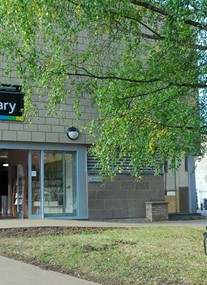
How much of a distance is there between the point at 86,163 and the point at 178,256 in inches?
409

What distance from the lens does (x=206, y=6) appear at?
7609 millimetres

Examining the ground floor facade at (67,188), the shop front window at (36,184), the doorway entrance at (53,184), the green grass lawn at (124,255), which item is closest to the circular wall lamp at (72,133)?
the ground floor facade at (67,188)

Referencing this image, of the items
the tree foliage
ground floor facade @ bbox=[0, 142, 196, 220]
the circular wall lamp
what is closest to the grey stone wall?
ground floor facade @ bbox=[0, 142, 196, 220]

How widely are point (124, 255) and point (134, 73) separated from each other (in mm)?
3924

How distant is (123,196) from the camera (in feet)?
63.5

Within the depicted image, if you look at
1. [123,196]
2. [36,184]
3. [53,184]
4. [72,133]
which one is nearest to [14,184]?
[36,184]

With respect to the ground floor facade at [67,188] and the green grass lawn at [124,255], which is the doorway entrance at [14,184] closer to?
the ground floor facade at [67,188]

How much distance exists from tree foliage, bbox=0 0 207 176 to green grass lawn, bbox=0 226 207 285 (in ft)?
6.05

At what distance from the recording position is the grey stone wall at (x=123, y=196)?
61.4ft

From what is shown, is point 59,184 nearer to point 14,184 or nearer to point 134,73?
point 14,184

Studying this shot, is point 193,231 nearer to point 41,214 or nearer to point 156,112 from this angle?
point 156,112

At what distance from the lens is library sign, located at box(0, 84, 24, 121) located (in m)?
17.2

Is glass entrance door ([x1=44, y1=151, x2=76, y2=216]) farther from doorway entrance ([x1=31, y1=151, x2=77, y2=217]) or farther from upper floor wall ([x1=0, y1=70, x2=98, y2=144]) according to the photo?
upper floor wall ([x1=0, y1=70, x2=98, y2=144])

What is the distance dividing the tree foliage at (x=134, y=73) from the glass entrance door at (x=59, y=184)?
28.0ft
